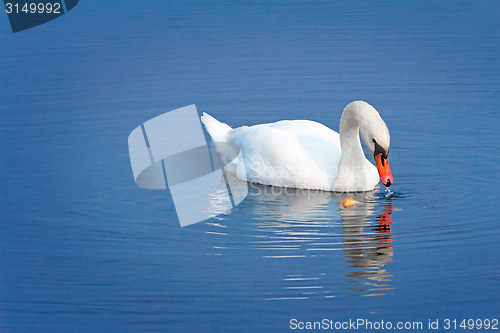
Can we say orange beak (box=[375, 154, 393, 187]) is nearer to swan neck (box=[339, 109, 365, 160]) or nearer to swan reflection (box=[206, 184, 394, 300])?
swan reflection (box=[206, 184, 394, 300])

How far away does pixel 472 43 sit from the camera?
20.1 meters

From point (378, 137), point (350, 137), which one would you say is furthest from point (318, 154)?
point (378, 137)

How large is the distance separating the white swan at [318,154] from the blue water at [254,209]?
0.25m

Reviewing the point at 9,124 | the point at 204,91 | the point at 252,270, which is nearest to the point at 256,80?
the point at 204,91

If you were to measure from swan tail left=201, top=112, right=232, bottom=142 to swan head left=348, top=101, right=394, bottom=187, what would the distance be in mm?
2630

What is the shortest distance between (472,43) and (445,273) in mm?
A: 11856

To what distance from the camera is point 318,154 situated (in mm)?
12242

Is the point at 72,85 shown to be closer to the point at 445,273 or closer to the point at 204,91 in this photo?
the point at 204,91

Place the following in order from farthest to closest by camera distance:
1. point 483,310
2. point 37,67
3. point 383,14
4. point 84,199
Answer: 1. point 383,14
2. point 37,67
3. point 84,199
4. point 483,310

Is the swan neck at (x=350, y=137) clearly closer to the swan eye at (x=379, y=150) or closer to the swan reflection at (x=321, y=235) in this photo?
the swan reflection at (x=321, y=235)

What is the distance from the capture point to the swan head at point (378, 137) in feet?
36.4

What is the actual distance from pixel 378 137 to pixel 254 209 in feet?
5.30

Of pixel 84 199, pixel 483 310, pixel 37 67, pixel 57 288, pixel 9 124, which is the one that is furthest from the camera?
pixel 37 67

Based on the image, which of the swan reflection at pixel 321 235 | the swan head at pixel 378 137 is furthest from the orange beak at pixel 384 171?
the swan reflection at pixel 321 235
